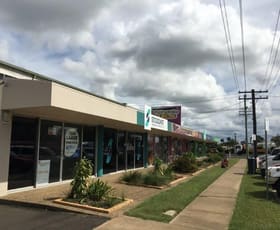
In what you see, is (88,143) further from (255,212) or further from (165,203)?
(255,212)

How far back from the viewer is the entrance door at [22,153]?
38.5ft

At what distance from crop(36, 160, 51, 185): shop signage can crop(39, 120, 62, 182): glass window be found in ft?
0.59

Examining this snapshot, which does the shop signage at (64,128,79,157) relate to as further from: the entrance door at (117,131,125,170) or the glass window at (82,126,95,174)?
the entrance door at (117,131,125,170)

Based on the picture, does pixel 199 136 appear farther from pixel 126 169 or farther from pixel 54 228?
pixel 54 228

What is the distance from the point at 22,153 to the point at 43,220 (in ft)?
14.7

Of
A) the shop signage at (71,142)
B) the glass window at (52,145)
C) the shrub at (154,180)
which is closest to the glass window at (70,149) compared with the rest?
the shop signage at (71,142)

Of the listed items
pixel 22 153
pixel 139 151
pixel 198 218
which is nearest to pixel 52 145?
pixel 22 153

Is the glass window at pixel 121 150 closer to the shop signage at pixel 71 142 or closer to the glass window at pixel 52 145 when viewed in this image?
the shop signage at pixel 71 142

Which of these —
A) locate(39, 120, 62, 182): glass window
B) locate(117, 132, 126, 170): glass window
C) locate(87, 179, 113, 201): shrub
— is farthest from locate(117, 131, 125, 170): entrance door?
locate(87, 179, 113, 201): shrub

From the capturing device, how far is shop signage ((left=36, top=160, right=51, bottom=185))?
12925 mm

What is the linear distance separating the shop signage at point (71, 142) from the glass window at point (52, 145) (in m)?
0.53

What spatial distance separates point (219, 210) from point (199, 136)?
32.8 metres

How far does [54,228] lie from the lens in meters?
7.54

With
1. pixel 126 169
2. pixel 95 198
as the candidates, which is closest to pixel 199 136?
pixel 126 169
